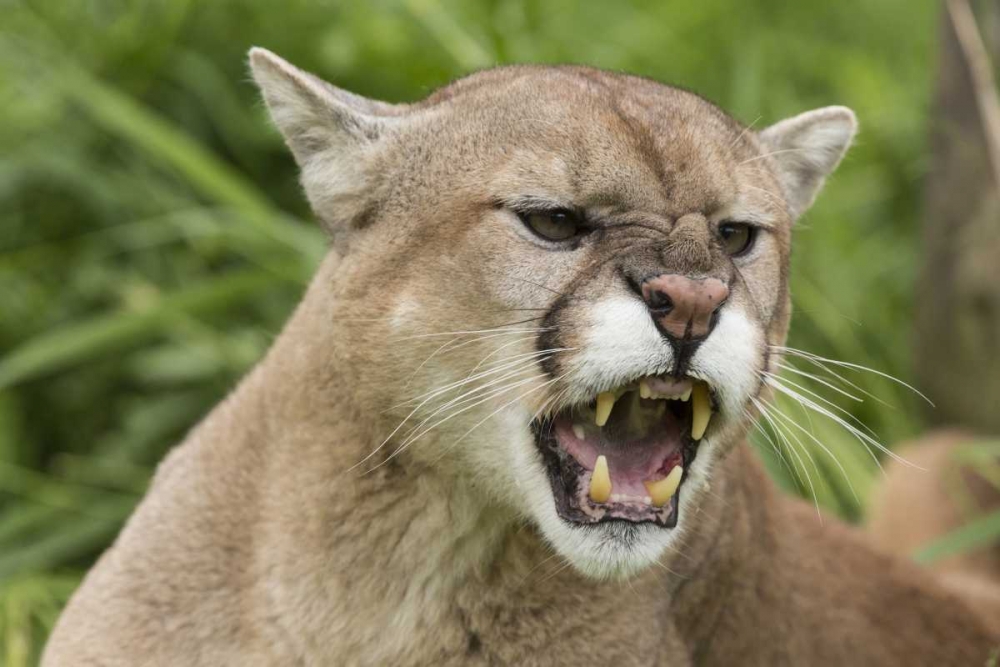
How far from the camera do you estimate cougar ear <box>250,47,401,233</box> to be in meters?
2.99

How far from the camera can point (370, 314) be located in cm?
288

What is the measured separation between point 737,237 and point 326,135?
885mm

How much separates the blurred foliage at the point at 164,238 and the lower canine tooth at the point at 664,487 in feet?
7.32

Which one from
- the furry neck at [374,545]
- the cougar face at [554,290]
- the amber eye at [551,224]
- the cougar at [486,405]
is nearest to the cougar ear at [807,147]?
the cougar at [486,405]

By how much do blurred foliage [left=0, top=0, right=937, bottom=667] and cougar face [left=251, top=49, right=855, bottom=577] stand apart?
6.33 feet

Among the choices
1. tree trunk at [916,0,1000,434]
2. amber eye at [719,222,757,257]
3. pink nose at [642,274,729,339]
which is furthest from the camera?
tree trunk at [916,0,1000,434]

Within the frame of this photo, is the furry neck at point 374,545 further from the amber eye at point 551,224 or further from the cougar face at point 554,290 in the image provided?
the amber eye at point 551,224

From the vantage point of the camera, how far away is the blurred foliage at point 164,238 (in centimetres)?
501

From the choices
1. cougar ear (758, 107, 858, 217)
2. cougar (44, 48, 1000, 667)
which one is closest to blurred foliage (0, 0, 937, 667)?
cougar ear (758, 107, 858, 217)

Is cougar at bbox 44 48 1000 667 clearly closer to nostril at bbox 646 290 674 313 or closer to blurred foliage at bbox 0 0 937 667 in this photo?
nostril at bbox 646 290 674 313

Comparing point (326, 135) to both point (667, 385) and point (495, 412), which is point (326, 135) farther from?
point (667, 385)

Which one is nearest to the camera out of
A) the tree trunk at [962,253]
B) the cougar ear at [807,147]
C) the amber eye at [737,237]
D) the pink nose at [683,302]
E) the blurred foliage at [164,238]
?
the pink nose at [683,302]

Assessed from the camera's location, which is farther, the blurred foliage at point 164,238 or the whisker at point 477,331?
the blurred foliage at point 164,238

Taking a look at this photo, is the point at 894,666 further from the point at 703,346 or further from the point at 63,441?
the point at 63,441
